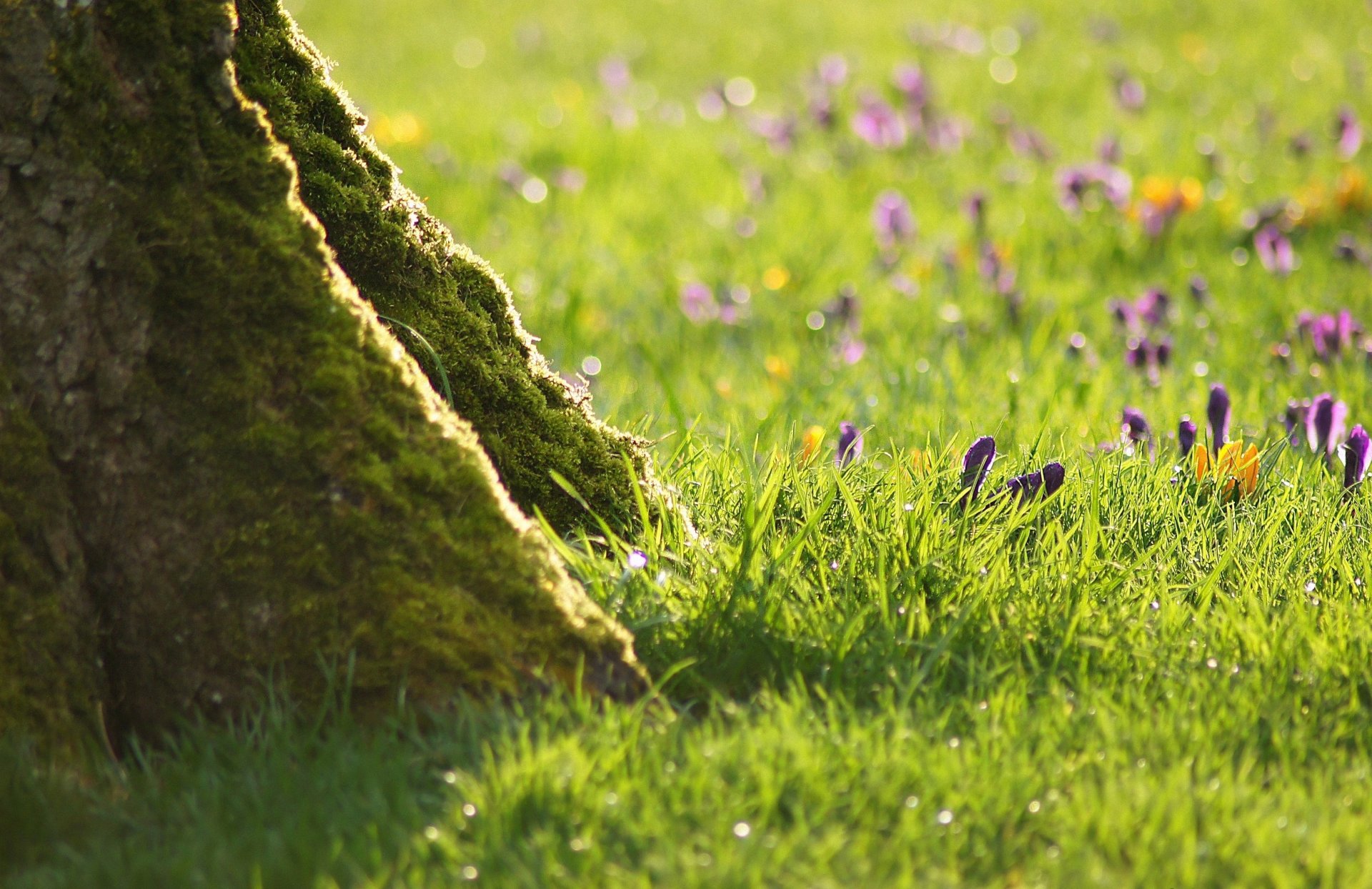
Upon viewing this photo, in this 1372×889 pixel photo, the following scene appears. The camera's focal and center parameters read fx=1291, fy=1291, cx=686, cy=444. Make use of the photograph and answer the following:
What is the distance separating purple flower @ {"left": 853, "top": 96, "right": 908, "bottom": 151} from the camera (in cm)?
799

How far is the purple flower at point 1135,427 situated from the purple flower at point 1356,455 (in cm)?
47

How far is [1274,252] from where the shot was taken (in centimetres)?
582

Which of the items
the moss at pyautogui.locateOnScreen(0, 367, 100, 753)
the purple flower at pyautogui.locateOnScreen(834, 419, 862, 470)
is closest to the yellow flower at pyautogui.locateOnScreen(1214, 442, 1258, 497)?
the purple flower at pyautogui.locateOnScreen(834, 419, 862, 470)

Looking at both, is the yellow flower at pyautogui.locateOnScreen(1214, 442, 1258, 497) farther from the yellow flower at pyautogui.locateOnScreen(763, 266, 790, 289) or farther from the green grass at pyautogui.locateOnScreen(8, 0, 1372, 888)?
the yellow flower at pyautogui.locateOnScreen(763, 266, 790, 289)

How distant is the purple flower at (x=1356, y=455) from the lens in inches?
126

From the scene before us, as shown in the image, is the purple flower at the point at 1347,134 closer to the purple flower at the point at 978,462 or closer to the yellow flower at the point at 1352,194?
the yellow flower at the point at 1352,194

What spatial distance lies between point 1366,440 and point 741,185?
4.76 meters

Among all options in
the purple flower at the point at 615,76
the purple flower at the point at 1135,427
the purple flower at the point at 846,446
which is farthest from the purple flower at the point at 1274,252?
the purple flower at the point at 615,76

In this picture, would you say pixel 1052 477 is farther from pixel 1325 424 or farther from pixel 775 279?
pixel 775 279

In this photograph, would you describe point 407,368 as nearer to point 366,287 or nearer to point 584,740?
point 366,287

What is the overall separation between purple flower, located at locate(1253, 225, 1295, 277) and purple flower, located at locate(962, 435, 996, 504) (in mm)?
3471

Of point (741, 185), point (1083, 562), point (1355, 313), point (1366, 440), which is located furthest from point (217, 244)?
point (741, 185)

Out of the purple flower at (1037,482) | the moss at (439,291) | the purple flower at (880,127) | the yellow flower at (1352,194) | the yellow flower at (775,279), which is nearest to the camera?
the moss at (439,291)

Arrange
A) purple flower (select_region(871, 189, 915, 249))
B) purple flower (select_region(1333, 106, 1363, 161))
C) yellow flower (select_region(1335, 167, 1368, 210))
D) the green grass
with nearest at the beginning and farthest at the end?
the green grass, purple flower (select_region(871, 189, 915, 249)), yellow flower (select_region(1335, 167, 1368, 210)), purple flower (select_region(1333, 106, 1363, 161))
